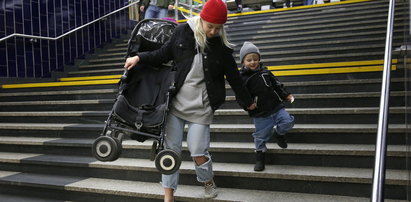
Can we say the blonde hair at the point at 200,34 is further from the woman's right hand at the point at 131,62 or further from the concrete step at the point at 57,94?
the concrete step at the point at 57,94

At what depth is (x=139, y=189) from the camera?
9.55 ft

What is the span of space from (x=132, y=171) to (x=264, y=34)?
13.8 ft

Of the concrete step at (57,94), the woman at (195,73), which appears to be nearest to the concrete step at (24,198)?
the woman at (195,73)

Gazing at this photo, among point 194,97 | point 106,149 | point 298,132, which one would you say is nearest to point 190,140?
point 194,97

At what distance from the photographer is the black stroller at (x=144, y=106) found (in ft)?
6.68

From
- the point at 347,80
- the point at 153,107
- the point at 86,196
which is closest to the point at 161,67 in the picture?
the point at 153,107

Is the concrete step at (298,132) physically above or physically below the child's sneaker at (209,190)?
above

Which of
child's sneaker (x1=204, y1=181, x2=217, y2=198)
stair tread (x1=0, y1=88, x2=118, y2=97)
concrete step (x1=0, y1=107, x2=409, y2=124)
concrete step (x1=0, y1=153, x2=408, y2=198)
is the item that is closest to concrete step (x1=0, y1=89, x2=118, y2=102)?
stair tread (x1=0, y1=88, x2=118, y2=97)

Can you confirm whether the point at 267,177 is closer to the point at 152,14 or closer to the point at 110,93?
the point at 110,93

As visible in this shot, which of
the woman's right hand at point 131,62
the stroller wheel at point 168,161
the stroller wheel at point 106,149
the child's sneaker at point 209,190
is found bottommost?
the child's sneaker at point 209,190

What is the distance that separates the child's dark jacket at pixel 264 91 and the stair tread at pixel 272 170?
17.6 inches

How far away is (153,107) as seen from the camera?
2199 mm

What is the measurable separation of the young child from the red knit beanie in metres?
0.71

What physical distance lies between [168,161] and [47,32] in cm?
549
